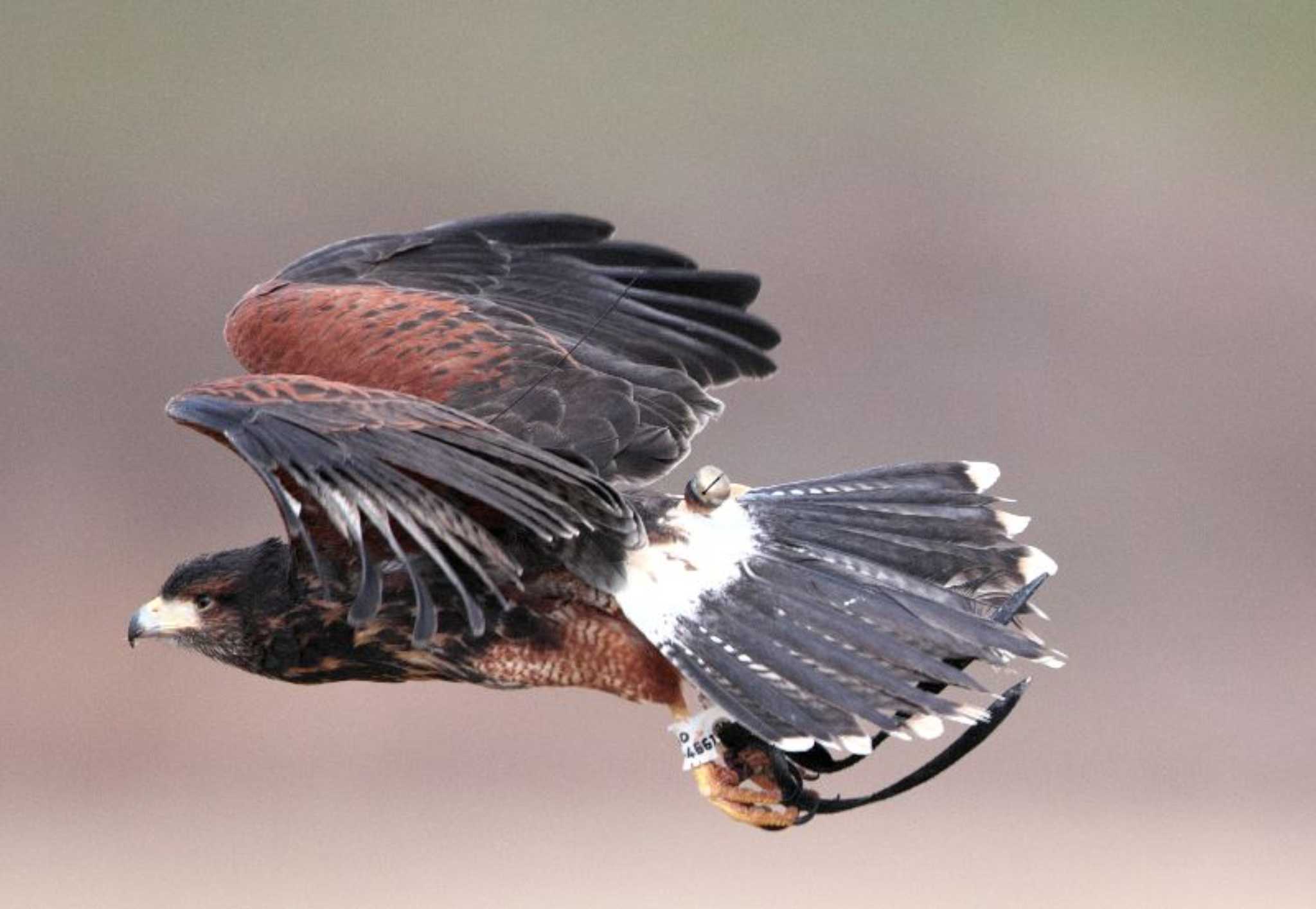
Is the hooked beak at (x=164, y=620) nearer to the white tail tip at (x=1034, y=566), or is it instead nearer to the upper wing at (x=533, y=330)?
the upper wing at (x=533, y=330)

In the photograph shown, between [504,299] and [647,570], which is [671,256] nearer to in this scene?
[504,299]

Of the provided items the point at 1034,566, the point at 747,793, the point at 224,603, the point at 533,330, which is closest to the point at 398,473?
the point at 224,603

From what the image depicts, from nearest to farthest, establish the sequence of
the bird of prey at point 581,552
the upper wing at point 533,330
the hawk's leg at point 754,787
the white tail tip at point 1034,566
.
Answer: the bird of prey at point 581,552, the hawk's leg at point 754,787, the white tail tip at point 1034,566, the upper wing at point 533,330

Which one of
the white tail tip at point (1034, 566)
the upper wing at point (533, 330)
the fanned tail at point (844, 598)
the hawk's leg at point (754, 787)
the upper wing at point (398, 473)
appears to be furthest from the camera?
the upper wing at point (533, 330)

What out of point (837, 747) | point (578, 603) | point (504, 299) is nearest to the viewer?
point (837, 747)

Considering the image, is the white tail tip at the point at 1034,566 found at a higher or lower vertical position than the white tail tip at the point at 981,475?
lower

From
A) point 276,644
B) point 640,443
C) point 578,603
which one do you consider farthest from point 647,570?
point 276,644

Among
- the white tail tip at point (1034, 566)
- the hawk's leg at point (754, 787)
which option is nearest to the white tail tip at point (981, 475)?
the white tail tip at point (1034, 566)
